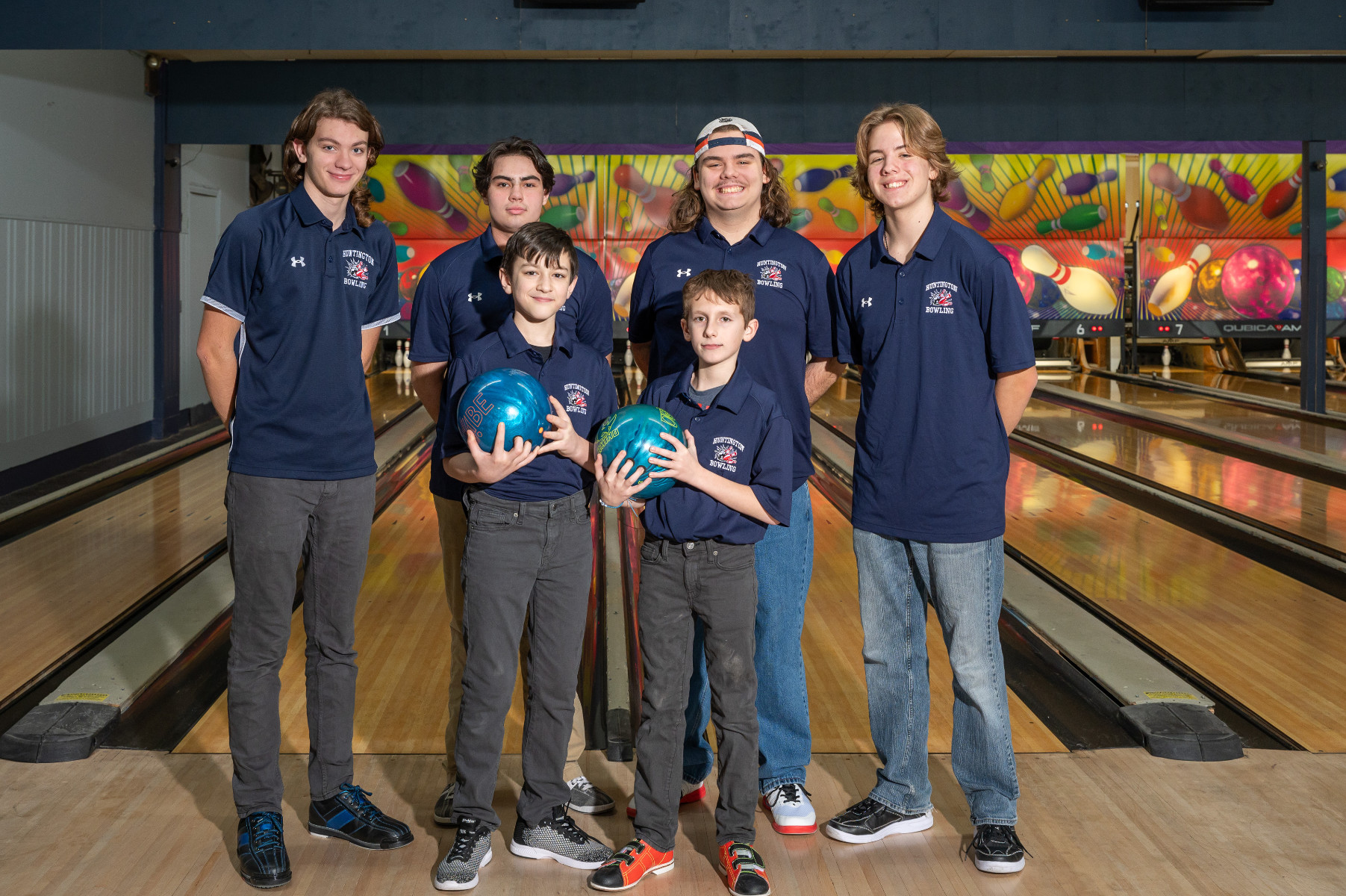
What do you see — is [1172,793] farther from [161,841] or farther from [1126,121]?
[1126,121]

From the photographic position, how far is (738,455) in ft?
6.32

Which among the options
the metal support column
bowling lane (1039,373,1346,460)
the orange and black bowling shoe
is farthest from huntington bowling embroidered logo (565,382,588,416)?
the metal support column

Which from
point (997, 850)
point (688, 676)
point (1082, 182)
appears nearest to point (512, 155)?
point (688, 676)

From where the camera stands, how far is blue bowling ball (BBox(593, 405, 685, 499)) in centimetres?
177

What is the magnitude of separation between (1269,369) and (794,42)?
25.1 ft

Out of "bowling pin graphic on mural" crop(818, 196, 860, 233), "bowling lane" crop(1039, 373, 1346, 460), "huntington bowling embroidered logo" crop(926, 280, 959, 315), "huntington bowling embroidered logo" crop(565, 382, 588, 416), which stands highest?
"bowling pin graphic on mural" crop(818, 196, 860, 233)

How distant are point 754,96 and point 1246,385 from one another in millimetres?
5627

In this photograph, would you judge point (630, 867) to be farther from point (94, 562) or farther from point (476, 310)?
point (94, 562)

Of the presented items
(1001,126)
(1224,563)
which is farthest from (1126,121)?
(1224,563)

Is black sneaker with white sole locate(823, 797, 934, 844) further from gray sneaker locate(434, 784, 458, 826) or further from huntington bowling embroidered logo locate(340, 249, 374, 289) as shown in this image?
huntington bowling embroidered logo locate(340, 249, 374, 289)

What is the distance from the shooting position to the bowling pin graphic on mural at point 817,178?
30.0ft

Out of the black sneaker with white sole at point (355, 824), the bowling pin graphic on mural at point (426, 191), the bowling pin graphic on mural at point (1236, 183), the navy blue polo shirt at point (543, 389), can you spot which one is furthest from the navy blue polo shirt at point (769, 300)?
the bowling pin graphic on mural at point (1236, 183)

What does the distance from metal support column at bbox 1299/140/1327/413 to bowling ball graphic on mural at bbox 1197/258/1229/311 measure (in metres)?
2.92

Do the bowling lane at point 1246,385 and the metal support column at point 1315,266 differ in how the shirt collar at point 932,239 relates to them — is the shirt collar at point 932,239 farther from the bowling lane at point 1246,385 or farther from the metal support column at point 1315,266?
the bowling lane at point 1246,385
